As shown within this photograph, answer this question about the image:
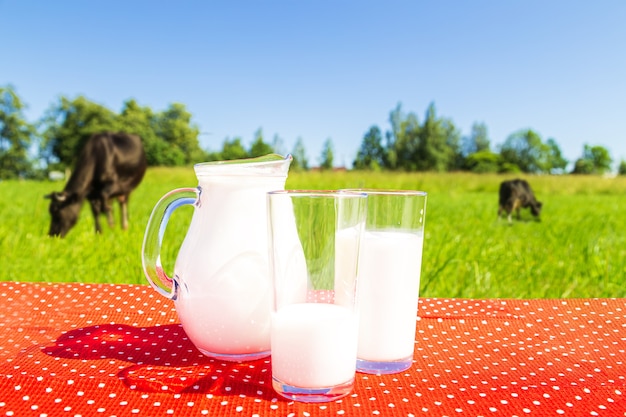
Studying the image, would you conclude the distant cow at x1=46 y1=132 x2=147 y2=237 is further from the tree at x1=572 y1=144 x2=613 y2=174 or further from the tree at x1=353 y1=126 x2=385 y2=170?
the tree at x1=572 y1=144 x2=613 y2=174

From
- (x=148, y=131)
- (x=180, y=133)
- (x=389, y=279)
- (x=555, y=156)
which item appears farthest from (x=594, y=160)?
(x=389, y=279)

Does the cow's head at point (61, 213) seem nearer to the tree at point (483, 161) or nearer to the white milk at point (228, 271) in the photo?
the white milk at point (228, 271)

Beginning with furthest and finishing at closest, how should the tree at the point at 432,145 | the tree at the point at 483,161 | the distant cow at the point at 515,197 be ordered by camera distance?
the tree at the point at 483,161
the tree at the point at 432,145
the distant cow at the point at 515,197

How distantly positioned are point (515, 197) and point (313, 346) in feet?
28.1

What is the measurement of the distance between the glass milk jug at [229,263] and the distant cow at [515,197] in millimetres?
8238

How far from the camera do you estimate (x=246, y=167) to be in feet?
3.73

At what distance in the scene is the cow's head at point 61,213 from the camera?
6.67 metres

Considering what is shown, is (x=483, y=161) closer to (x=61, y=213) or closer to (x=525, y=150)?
(x=525, y=150)

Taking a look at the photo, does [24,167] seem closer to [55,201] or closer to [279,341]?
[55,201]

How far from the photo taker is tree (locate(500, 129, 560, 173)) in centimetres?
7856

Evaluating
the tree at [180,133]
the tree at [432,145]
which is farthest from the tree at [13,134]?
the tree at [432,145]

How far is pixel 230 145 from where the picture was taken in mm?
54219

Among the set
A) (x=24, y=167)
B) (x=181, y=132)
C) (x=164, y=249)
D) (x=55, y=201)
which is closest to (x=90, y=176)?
(x=55, y=201)

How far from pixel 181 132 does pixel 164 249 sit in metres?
49.4
